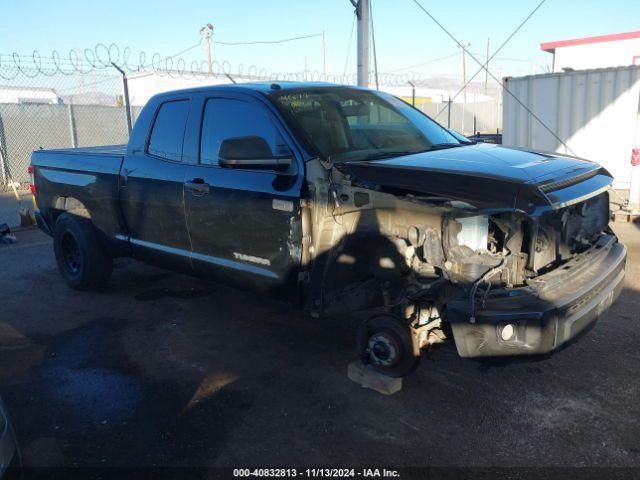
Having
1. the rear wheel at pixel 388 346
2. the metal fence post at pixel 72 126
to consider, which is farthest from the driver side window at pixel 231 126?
the metal fence post at pixel 72 126

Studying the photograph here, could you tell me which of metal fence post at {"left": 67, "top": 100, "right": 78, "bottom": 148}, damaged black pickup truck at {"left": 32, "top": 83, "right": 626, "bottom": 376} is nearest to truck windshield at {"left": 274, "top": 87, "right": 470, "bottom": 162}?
damaged black pickup truck at {"left": 32, "top": 83, "right": 626, "bottom": 376}

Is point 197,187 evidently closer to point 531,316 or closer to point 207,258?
point 207,258

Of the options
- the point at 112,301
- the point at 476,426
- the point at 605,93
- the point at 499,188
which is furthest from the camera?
the point at 605,93

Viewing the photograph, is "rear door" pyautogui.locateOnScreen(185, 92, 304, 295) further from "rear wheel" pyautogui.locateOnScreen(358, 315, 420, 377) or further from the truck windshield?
"rear wheel" pyautogui.locateOnScreen(358, 315, 420, 377)

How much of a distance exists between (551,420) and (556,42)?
28560 mm

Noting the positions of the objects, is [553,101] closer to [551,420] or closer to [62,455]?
[551,420]

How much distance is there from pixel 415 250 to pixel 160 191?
86.2 inches

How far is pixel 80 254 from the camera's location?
18.0ft

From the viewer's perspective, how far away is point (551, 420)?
3.15 meters

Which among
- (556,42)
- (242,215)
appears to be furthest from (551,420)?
(556,42)

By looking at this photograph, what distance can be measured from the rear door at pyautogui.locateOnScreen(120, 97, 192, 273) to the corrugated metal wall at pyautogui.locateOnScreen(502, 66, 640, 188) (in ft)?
25.5

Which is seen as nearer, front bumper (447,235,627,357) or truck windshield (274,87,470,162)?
front bumper (447,235,627,357)

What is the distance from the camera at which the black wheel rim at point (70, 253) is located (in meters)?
5.66

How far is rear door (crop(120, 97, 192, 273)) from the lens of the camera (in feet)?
14.4
